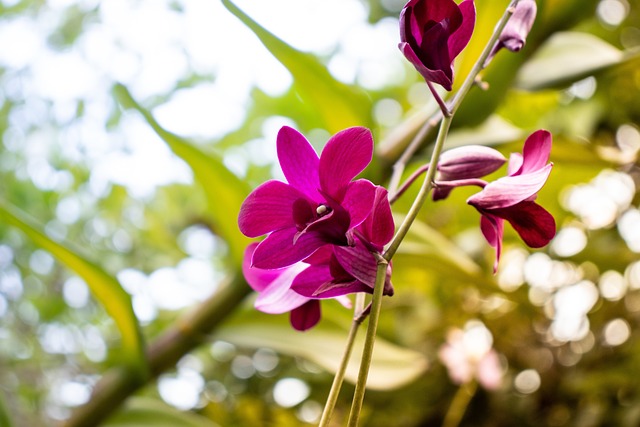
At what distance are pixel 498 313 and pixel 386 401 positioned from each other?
0.55ft

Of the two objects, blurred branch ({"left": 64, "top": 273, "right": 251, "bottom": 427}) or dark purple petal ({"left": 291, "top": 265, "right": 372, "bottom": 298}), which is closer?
dark purple petal ({"left": 291, "top": 265, "right": 372, "bottom": 298})

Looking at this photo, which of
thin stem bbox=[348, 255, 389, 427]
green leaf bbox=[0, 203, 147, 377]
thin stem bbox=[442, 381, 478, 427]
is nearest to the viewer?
thin stem bbox=[348, 255, 389, 427]

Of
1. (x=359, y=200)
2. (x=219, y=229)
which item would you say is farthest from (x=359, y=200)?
(x=219, y=229)

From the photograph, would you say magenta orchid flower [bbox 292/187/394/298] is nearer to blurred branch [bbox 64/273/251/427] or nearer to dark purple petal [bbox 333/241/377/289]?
dark purple petal [bbox 333/241/377/289]

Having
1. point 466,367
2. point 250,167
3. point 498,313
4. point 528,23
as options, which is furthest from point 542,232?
point 250,167

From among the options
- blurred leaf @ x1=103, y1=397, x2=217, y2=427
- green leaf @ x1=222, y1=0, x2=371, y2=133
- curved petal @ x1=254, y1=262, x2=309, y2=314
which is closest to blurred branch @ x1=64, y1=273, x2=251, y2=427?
blurred leaf @ x1=103, y1=397, x2=217, y2=427

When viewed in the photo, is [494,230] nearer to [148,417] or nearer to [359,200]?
[359,200]

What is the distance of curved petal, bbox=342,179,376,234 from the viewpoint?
0.17 metres

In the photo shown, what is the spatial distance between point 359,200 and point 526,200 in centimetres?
5

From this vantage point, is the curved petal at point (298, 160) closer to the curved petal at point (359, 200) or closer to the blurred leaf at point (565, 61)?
the curved petal at point (359, 200)

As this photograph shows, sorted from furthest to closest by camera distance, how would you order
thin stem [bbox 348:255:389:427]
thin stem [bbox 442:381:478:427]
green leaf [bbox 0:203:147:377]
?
thin stem [bbox 442:381:478:427], green leaf [bbox 0:203:147:377], thin stem [bbox 348:255:389:427]

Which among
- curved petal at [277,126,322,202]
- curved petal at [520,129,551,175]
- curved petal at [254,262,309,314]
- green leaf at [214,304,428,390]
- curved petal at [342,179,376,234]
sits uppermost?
curved petal at [277,126,322,202]

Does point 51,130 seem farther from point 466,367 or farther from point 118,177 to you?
point 466,367

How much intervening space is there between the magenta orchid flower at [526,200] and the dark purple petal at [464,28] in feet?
0.11
